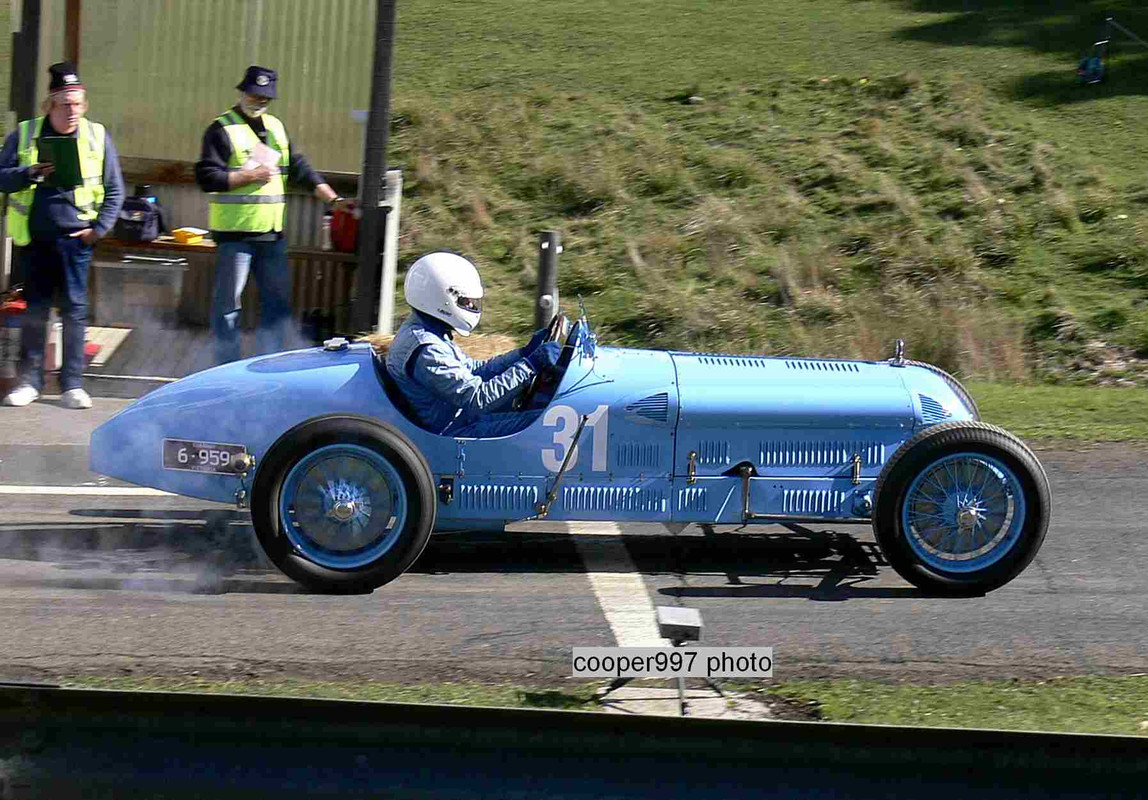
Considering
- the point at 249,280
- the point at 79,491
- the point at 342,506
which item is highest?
the point at 249,280

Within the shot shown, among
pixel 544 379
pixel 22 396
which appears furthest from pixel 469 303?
pixel 22 396

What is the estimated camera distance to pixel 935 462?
6.07m

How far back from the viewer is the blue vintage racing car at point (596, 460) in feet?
19.9

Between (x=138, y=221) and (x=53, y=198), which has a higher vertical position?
(x=53, y=198)

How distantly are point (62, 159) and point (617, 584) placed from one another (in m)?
5.05

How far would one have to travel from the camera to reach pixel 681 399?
6324 millimetres

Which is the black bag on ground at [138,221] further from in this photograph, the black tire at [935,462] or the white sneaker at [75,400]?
the black tire at [935,462]

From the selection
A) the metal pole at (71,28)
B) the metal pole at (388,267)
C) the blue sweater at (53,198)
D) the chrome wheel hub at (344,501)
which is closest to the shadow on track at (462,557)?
the chrome wheel hub at (344,501)

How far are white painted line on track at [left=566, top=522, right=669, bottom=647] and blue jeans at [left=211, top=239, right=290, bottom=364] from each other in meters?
3.30

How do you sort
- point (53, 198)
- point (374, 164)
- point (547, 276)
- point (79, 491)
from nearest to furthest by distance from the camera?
point (79, 491) < point (53, 198) < point (547, 276) < point (374, 164)

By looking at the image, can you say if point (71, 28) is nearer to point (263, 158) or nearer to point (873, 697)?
point (263, 158)

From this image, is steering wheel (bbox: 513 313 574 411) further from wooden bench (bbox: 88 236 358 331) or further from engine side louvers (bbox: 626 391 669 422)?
wooden bench (bbox: 88 236 358 331)

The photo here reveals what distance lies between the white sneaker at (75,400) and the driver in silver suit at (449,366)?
383 centimetres

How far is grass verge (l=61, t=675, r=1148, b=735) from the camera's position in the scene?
4.91 meters
